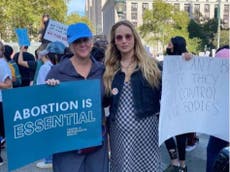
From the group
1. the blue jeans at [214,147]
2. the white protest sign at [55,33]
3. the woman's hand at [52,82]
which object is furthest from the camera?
the white protest sign at [55,33]

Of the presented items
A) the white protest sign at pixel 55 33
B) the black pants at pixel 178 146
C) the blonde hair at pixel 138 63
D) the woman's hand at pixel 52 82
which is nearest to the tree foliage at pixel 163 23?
the white protest sign at pixel 55 33

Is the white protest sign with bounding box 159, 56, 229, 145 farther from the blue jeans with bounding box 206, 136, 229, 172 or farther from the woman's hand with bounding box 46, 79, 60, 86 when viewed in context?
the woman's hand with bounding box 46, 79, 60, 86

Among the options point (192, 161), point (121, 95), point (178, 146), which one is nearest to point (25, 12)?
point (192, 161)

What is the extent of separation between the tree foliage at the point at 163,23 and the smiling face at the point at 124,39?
5347cm

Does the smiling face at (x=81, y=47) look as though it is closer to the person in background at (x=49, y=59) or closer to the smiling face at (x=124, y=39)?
the smiling face at (x=124, y=39)

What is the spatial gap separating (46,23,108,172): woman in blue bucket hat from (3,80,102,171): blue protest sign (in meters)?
0.07

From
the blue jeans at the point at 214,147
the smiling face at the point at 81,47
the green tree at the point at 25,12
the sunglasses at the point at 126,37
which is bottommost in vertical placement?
the blue jeans at the point at 214,147

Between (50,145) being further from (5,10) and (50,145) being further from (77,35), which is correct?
(5,10)

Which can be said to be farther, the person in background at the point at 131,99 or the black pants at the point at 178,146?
the black pants at the point at 178,146

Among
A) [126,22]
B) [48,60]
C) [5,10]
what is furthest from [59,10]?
[126,22]

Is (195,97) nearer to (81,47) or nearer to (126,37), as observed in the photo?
(126,37)

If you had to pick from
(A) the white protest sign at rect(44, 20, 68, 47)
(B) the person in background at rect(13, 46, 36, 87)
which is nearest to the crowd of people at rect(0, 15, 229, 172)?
(A) the white protest sign at rect(44, 20, 68, 47)

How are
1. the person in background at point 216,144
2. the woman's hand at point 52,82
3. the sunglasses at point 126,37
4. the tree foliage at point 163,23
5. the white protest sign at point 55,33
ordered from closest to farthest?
the woman's hand at point 52,82 < the sunglasses at point 126,37 < the person in background at point 216,144 < the white protest sign at point 55,33 < the tree foliage at point 163,23

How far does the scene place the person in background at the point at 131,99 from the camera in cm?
280
